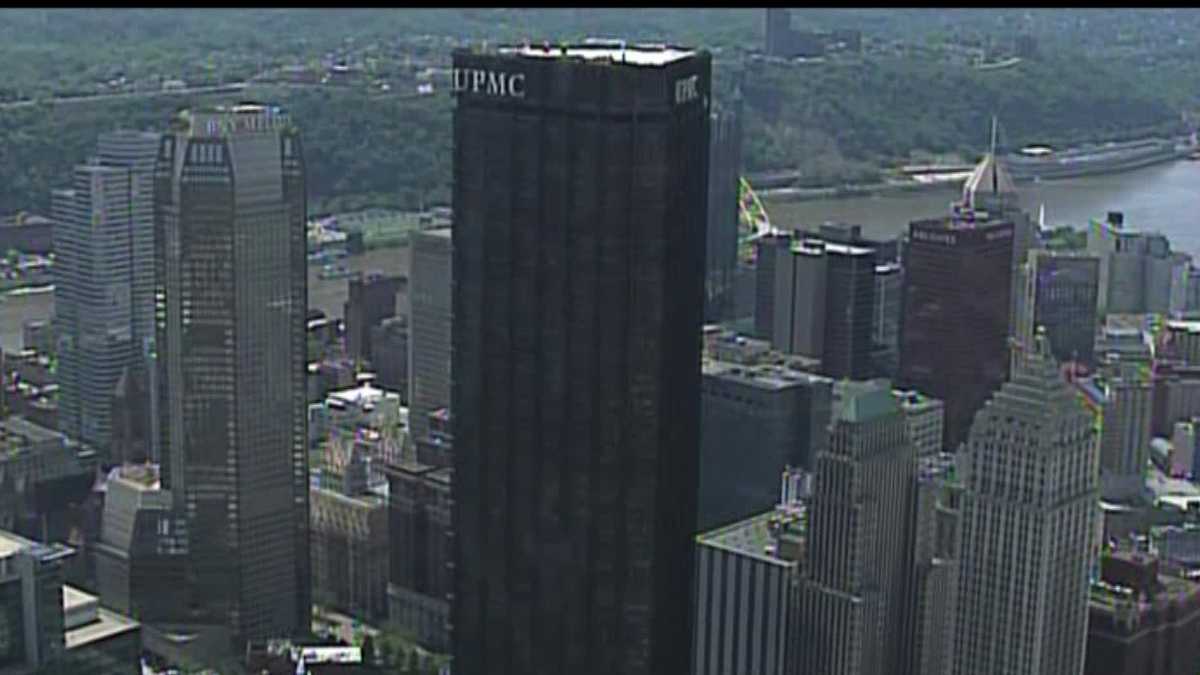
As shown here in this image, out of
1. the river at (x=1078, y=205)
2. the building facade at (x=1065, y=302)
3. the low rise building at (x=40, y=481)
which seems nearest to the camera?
the low rise building at (x=40, y=481)

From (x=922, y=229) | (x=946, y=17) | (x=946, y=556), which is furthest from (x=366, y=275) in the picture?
(x=946, y=556)

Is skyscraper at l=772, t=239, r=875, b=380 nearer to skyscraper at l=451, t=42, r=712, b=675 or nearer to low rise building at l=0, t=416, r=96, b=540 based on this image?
low rise building at l=0, t=416, r=96, b=540

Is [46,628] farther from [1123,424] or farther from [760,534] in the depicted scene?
[1123,424]

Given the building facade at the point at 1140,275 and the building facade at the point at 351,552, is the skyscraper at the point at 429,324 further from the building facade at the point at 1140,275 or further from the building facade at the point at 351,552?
the building facade at the point at 1140,275

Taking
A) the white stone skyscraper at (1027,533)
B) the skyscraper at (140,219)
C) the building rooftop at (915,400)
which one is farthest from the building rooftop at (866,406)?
the skyscraper at (140,219)

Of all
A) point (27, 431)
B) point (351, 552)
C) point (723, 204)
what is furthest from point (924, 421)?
point (27, 431)

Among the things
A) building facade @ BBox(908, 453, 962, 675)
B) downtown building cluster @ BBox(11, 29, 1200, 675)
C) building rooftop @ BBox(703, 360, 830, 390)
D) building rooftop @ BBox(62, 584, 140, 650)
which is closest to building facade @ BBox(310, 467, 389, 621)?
downtown building cluster @ BBox(11, 29, 1200, 675)

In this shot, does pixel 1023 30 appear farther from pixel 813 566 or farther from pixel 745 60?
pixel 813 566
